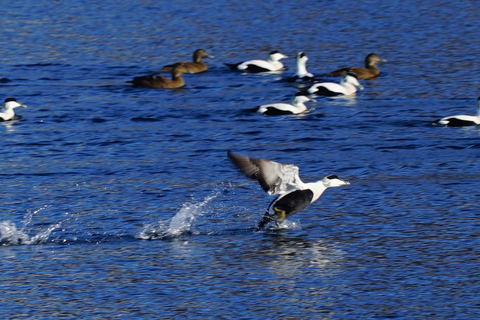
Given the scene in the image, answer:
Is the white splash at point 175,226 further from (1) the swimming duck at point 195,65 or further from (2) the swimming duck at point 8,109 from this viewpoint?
(1) the swimming duck at point 195,65

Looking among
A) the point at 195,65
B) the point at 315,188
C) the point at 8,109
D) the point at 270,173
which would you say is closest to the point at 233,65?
the point at 195,65

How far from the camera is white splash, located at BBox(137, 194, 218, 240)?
11.6 metres

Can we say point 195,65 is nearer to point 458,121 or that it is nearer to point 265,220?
point 458,121

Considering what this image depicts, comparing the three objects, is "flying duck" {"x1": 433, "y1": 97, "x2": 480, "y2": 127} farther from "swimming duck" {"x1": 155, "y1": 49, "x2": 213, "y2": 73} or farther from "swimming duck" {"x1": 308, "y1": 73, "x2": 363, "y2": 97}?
"swimming duck" {"x1": 155, "y1": 49, "x2": 213, "y2": 73}

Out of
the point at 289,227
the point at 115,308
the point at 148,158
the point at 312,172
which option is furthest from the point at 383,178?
the point at 115,308

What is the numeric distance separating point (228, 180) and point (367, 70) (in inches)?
324

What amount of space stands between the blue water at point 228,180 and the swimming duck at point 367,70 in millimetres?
516

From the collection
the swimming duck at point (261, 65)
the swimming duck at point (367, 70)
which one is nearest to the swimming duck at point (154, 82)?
the swimming duck at point (261, 65)

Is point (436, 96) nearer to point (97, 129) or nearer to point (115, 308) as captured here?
point (97, 129)

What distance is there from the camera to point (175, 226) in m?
11.8

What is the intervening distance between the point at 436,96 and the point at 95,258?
1023 cm

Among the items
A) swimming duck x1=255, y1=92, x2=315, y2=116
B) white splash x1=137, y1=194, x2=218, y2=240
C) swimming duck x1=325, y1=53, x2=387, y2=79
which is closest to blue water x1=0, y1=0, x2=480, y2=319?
white splash x1=137, y1=194, x2=218, y2=240

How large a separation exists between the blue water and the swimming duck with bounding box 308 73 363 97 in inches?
14.3

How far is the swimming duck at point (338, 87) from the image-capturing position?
1998cm
